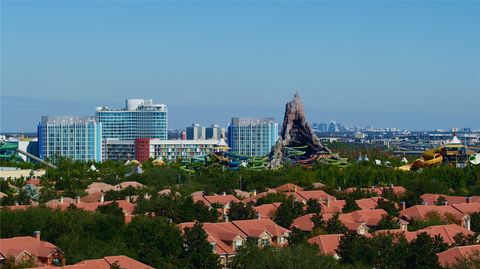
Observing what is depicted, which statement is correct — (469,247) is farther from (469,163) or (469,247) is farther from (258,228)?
(469,163)

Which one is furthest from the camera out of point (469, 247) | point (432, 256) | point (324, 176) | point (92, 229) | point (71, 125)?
point (71, 125)

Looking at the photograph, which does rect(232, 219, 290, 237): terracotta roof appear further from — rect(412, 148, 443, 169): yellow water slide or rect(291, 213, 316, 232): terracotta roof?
rect(412, 148, 443, 169): yellow water slide

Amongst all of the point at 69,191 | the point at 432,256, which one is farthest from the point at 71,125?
the point at 432,256

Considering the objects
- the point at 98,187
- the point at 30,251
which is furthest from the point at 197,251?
the point at 98,187

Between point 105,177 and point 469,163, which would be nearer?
point 105,177

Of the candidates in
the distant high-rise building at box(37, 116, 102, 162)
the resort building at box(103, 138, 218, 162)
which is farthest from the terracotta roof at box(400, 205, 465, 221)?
the resort building at box(103, 138, 218, 162)

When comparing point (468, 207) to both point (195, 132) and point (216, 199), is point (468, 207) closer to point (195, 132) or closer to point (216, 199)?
point (216, 199)
